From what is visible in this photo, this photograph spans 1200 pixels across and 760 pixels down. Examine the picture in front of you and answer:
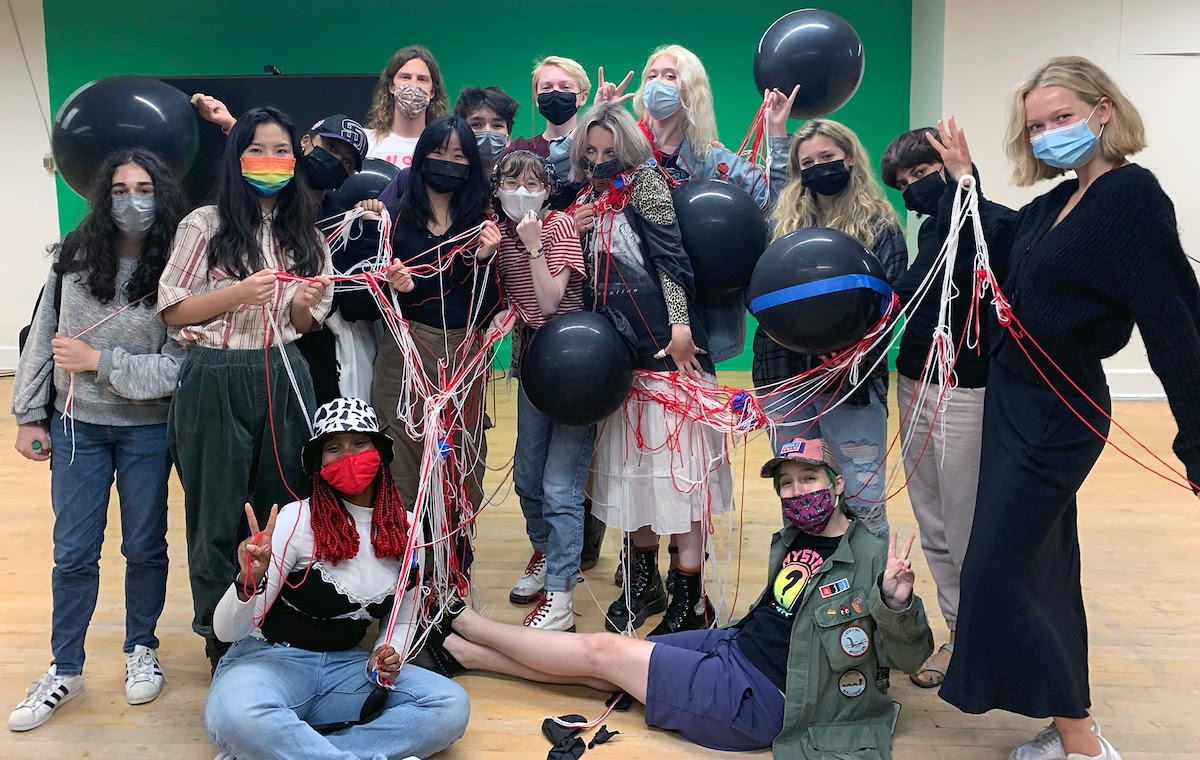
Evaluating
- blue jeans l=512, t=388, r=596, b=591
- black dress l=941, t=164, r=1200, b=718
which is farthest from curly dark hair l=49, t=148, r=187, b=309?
black dress l=941, t=164, r=1200, b=718

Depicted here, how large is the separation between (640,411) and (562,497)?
0.35 metres

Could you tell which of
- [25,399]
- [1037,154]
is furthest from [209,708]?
[1037,154]

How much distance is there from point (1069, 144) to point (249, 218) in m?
1.96

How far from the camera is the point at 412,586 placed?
263 centimetres

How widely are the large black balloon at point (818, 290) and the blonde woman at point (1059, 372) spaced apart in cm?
33

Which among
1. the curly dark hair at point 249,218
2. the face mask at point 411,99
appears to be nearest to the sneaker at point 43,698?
the curly dark hair at point 249,218

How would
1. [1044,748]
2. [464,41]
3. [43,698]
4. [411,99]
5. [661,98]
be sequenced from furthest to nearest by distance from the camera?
[464,41], [411,99], [661,98], [43,698], [1044,748]

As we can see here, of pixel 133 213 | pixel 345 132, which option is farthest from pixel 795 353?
pixel 133 213

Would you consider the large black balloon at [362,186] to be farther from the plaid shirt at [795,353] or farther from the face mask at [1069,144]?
the face mask at [1069,144]

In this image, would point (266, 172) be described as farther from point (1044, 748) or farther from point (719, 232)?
point (1044, 748)

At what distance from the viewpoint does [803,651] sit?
7.90 ft

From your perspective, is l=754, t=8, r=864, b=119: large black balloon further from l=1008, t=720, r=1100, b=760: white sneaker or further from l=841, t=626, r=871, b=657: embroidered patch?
l=1008, t=720, r=1100, b=760: white sneaker

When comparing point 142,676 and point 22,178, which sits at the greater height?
point 22,178

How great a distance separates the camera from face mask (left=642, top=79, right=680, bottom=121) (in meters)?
3.06
